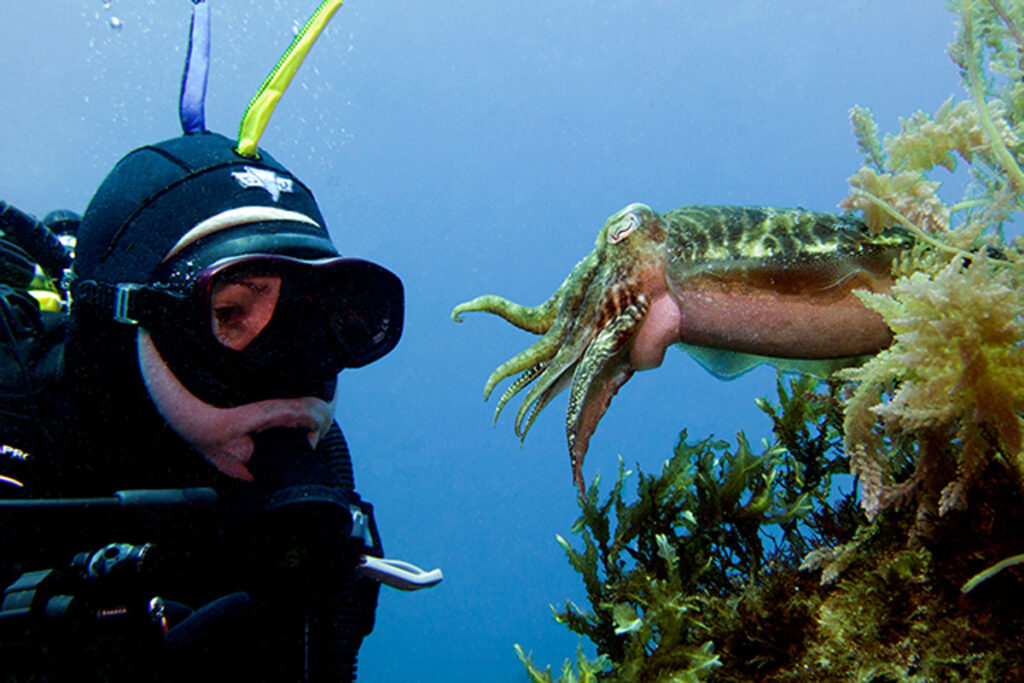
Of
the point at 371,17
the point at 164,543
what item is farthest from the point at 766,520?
the point at 371,17

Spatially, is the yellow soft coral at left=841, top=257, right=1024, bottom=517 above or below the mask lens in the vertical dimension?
below

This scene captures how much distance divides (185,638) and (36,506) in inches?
26.0

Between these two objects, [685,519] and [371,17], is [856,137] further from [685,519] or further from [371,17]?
[371,17]

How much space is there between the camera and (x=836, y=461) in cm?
261

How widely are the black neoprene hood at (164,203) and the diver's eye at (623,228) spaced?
1.26 meters

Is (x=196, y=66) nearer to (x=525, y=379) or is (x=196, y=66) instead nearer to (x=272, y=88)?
(x=272, y=88)

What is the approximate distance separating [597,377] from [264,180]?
1763 mm

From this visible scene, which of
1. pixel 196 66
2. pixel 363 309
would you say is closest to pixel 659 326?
pixel 363 309

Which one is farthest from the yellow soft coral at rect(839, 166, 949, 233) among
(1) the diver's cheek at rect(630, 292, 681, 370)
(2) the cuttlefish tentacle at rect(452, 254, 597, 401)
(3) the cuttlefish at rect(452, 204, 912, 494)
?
(2) the cuttlefish tentacle at rect(452, 254, 597, 401)

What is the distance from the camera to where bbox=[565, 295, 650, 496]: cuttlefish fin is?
7.14 ft

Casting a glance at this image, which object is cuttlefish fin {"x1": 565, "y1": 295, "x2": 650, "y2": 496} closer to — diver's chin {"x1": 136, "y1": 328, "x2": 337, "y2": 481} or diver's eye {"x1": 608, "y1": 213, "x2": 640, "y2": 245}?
diver's eye {"x1": 608, "y1": 213, "x2": 640, "y2": 245}

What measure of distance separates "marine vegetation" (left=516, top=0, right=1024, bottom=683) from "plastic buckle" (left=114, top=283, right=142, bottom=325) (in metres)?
2.13

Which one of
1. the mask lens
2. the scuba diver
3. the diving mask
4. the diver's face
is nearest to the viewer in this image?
the scuba diver

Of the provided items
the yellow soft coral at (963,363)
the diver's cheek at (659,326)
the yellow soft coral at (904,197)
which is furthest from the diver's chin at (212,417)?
the yellow soft coral at (904,197)
